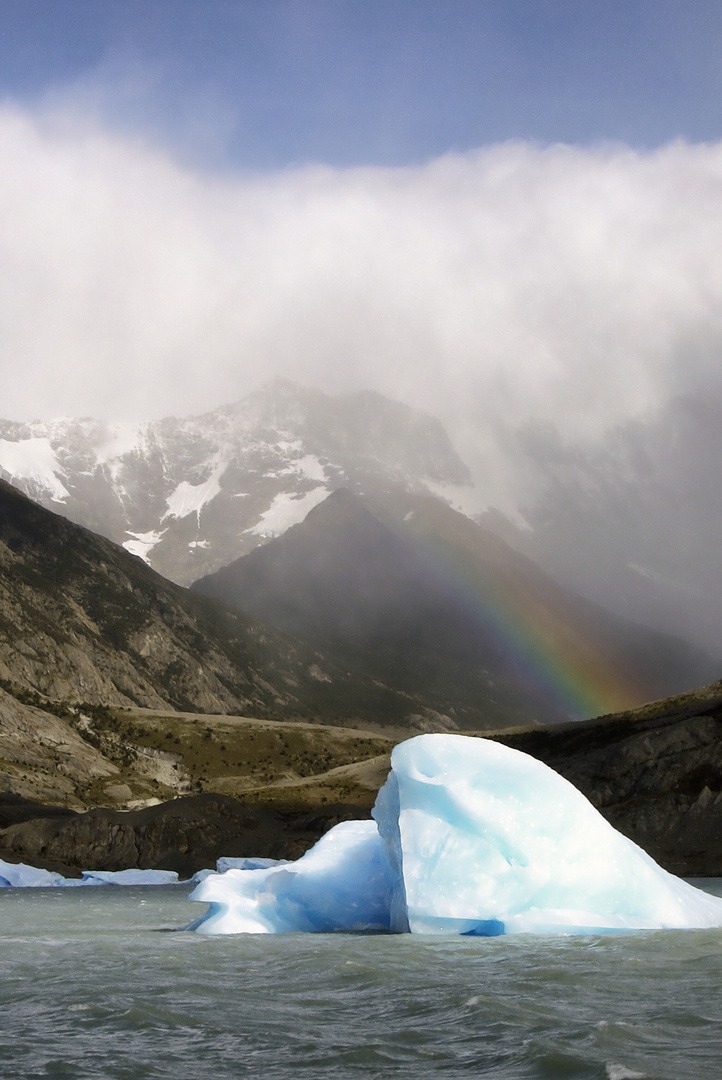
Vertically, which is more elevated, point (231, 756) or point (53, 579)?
point (53, 579)

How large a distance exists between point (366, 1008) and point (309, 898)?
12.9 meters

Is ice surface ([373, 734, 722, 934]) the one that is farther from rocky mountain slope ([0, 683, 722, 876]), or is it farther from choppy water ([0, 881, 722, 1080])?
rocky mountain slope ([0, 683, 722, 876])

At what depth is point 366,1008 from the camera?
49.5 ft

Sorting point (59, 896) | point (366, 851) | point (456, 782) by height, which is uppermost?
point (456, 782)

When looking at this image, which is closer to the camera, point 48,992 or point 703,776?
point 48,992

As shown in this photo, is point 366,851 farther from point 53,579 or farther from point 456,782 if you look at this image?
point 53,579

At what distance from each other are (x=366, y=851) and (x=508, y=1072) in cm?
1888

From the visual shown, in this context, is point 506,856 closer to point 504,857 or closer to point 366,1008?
point 504,857

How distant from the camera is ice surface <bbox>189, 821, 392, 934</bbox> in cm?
2748

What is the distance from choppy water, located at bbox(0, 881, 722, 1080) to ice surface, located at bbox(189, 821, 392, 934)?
1650mm

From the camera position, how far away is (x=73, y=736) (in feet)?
475

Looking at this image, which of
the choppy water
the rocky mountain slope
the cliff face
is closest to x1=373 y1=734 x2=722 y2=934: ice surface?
the choppy water

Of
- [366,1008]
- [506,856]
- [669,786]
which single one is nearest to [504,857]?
[506,856]

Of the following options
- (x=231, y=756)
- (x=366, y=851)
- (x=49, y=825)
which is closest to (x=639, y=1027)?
(x=366, y=851)
